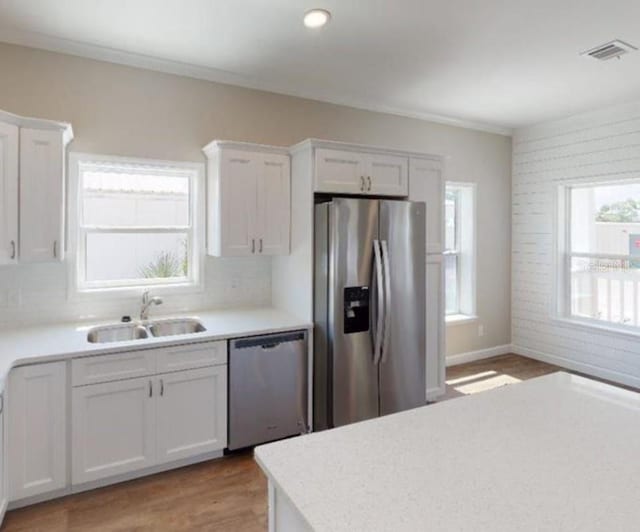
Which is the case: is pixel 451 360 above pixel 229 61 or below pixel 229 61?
below

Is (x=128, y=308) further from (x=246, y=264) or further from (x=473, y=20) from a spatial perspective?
(x=473, y=20)

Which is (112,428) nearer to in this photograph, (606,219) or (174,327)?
(174,327)

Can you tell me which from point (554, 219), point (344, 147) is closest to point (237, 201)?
point (344, 147)

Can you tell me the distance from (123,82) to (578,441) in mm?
3488

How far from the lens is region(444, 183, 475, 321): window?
5.09 m

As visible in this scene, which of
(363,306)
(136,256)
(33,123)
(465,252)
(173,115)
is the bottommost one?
(363,306)

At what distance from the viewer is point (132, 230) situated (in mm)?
3373

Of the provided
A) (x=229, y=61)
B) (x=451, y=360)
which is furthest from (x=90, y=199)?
(x=451, y=360)

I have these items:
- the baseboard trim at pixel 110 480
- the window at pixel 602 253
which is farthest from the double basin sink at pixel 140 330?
the window at pixel 602 253

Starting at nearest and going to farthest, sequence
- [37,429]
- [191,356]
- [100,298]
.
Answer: [37,429] < [191,356] < [100,298]

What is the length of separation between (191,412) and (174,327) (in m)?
0.74

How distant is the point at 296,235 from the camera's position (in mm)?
3396

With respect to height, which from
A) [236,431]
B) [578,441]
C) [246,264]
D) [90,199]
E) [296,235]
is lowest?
[236,431]

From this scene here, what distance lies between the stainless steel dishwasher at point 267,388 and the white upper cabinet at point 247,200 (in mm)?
745
